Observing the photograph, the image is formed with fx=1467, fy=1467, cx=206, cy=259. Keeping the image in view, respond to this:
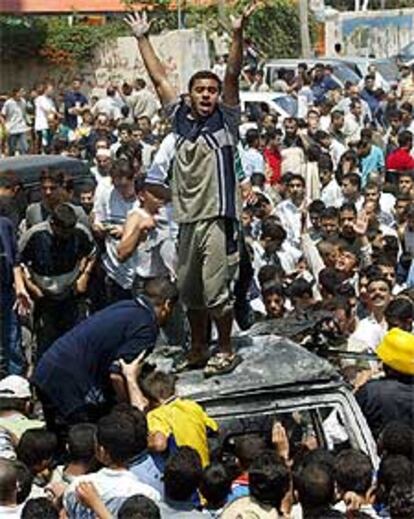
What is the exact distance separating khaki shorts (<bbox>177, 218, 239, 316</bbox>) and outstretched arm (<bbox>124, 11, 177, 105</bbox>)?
24.4 inches

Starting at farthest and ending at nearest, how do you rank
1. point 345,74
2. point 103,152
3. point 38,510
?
point 345,74, point 103,152, point 38,510

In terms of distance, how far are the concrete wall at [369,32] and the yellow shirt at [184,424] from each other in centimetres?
2968

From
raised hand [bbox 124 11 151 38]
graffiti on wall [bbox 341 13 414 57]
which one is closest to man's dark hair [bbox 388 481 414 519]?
raised hand [bbox 124 11 151 38]

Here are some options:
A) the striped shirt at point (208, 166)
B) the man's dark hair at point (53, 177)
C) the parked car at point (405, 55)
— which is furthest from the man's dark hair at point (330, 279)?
the parked car at point (405, 55)

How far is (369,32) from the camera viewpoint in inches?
1411

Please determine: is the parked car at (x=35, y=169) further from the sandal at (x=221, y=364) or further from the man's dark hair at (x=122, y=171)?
the sandal at (x=221, y=364)

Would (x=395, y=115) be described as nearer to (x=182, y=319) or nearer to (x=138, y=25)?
(x=182, y=319)

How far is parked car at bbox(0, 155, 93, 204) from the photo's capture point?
10.4 metres

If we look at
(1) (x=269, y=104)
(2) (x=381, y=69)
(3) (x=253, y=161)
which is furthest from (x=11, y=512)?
(2) (x=381, y=69)

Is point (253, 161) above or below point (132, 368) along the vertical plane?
below

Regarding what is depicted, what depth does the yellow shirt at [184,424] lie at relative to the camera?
229 inches

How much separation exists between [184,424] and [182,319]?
6.04ft

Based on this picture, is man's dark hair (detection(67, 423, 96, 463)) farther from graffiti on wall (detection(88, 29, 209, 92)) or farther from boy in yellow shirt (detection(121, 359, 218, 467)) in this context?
graffiti on wall (detection(88, 29, 209, 92))

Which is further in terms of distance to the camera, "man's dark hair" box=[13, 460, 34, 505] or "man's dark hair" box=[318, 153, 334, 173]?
"man's dark hair" box=[318, 153, 334, 173]
